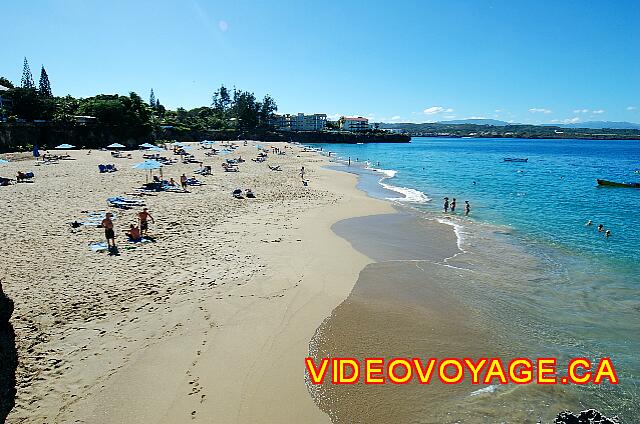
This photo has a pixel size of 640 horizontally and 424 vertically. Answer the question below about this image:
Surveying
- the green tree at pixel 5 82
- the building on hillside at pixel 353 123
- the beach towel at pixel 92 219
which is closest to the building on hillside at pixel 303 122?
the building on hillside at pixel 353 123

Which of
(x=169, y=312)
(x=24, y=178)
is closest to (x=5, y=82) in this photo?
(x=24, y=178)

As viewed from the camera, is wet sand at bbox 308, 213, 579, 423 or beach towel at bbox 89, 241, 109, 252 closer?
wet sand at bbox 308, 213, 579, 423

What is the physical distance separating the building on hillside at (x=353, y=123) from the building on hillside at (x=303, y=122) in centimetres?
983

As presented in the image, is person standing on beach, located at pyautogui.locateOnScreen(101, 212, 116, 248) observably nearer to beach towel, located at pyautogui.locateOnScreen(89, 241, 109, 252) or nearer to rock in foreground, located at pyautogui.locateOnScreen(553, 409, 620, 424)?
beach towel, located at pyautogui.locateOnScreen(89, 241, 109, 252)

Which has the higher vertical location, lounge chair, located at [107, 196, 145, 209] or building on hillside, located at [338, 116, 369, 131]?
building on hillside, located at [338, 116, 369, 131]

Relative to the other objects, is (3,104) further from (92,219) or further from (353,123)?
(353,123)

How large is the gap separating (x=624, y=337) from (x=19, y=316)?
14399 mm

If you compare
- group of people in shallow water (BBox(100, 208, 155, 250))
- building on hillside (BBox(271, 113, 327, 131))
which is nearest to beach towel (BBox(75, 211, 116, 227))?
group of people in shallow water (BBox(100, 208, 155, 250))

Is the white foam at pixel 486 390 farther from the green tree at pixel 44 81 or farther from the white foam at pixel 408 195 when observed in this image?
the green tree at pixel 44 81

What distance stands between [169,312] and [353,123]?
191 meters

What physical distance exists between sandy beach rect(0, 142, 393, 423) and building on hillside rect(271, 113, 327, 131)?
562 ft

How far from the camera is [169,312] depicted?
8.91 metres

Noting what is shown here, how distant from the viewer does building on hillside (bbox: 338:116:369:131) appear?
192m

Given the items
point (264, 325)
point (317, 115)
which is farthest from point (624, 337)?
point (317, 115)
